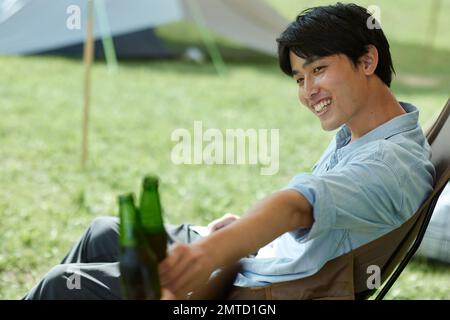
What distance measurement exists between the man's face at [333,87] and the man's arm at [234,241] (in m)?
0.36

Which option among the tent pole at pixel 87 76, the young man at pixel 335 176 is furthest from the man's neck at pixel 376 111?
the tent pole at pixel 87 76

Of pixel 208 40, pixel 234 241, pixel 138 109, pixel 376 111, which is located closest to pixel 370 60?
pixel 376 111

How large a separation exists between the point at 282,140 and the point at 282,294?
3.47 meters

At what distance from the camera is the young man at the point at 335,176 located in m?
1.30

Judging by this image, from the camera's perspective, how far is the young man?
4.25 feet

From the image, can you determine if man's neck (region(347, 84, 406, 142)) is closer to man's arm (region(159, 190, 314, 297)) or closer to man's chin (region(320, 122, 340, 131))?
man's chin (region(320, 122, 340, 131))

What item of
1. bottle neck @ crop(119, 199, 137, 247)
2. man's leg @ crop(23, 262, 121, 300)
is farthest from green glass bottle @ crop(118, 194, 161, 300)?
man's leg @ crop(23, 262, 121, 300)

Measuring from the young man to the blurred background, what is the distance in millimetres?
1224

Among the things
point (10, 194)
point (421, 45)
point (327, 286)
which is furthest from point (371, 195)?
point (421, 45)

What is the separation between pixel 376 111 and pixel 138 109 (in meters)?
4.02

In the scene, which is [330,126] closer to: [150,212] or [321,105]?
[321,105]

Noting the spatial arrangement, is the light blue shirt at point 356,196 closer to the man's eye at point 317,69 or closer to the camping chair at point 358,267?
the camping chair at point 358,267

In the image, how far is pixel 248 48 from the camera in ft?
25.8

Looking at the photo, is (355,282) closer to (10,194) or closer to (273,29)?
(10,194)
